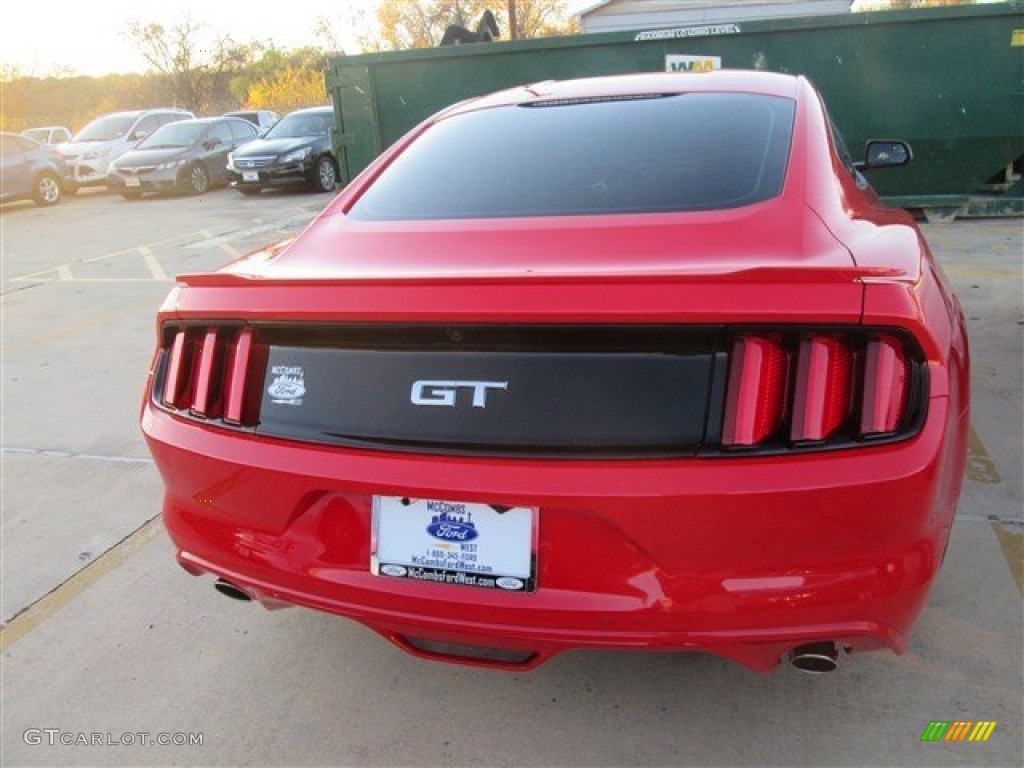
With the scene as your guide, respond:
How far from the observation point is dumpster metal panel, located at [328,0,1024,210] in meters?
8.02

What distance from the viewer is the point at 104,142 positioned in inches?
719

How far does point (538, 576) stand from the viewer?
1698 millimetres

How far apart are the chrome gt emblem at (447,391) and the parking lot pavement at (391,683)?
98 centimetres

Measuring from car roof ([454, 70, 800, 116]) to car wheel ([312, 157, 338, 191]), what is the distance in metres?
12.9

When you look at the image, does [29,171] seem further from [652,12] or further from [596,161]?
[652,12]

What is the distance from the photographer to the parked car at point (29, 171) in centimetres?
1552

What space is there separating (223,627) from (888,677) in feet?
6.67

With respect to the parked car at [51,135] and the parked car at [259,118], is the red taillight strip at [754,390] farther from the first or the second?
the parked car at [51,135]

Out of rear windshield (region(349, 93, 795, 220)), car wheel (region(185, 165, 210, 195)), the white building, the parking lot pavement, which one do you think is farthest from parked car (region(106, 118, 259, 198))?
rear windshield (region(349, 93, 795, 220))

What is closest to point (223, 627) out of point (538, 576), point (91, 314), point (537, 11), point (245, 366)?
point (245, 366)

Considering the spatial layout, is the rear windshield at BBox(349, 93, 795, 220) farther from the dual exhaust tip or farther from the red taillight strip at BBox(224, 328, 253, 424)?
the dual exhaust tip

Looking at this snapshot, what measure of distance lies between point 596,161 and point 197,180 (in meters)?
16.0

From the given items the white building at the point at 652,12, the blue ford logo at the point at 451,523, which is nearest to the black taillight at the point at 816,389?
the blue ford logo at the point at 451,523

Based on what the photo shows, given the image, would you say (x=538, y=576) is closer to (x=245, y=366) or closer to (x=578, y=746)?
(x=578, y=746)
